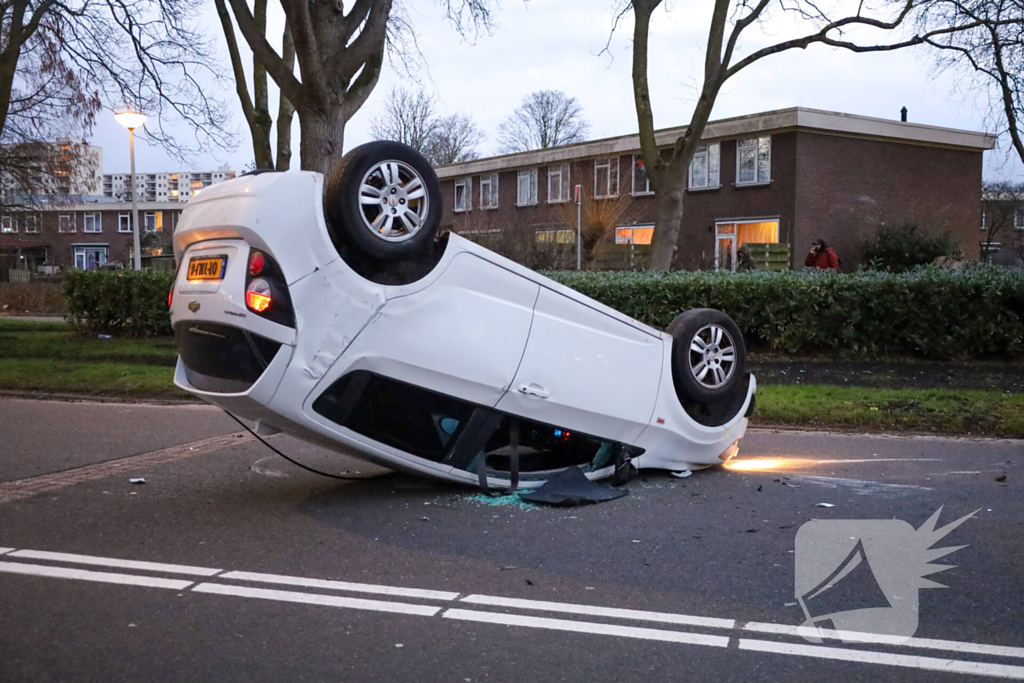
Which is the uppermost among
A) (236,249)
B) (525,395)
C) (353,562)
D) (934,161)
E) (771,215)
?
(934,161)

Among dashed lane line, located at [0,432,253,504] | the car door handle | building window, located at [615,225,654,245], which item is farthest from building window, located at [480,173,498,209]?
the car door handle

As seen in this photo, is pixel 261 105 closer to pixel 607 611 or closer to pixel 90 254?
pixel 607 611

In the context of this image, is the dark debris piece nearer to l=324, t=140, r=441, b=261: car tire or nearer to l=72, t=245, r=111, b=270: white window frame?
l=324, t=140, r=441, b=261: car tire

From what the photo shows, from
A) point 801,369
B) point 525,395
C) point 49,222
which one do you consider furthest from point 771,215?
point 49,222

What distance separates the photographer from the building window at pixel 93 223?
261 ft

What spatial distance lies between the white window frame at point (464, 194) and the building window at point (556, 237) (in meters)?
13.9

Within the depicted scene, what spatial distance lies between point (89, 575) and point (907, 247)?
29.6 meters

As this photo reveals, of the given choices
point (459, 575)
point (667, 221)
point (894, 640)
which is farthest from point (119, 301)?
point (894, 640)

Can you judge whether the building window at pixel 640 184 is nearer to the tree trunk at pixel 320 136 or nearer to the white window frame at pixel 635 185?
the white window frame at pixel 635 185

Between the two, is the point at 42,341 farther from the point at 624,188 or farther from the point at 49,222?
the point at 49,222

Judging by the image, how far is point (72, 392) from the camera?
522 inches

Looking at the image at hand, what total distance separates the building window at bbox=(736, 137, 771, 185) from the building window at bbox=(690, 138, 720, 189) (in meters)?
0.91

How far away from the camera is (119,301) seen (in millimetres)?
19703

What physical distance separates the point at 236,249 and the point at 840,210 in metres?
29.2
